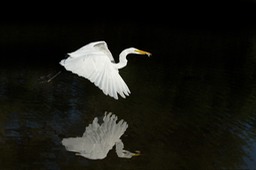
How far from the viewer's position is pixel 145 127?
8531 mm

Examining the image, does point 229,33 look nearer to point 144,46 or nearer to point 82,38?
point 144,46

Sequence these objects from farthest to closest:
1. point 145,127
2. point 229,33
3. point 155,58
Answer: point 229,33, point 155,58, point 145,127

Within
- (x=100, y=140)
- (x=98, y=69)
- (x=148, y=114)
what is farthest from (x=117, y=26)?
(x=98, y=69)

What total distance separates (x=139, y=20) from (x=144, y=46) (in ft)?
17.8

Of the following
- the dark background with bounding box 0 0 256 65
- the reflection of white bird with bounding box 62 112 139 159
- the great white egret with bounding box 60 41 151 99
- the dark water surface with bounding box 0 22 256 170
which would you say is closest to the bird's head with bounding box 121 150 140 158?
the reflection of white bird with bounding box 62 112 139 159

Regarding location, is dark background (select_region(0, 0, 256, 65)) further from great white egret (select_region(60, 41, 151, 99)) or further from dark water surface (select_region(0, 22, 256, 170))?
great white egret (select_region(60, 41, 151, 99))

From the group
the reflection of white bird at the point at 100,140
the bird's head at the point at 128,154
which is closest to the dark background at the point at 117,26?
the reflection of white bird at the point at 100,140

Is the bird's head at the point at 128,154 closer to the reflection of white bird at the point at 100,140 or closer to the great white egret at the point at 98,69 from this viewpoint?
the reflection of white bird at the point at 100,140

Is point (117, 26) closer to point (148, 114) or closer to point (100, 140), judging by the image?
point (148, 114)

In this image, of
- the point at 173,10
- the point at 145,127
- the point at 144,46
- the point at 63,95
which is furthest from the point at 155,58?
the point at 173,10

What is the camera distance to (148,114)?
9.17 metres

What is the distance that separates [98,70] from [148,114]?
1844 mm

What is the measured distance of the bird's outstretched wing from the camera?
724cm

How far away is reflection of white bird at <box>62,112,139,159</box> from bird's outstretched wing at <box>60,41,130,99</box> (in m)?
0.79
